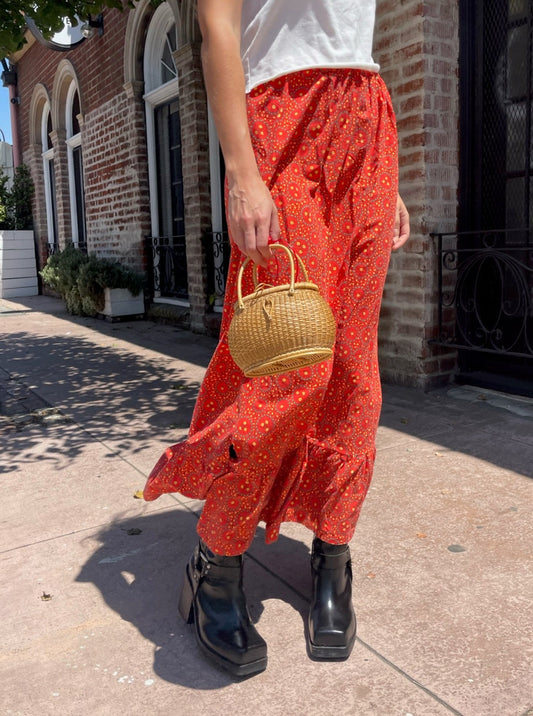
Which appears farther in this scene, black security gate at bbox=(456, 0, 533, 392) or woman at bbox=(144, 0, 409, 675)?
black security gate at bbox=(456, 0, 533, 392)

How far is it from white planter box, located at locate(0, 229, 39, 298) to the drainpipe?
2.30 meters

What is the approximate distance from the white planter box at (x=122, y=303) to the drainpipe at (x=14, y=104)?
26.2 ft

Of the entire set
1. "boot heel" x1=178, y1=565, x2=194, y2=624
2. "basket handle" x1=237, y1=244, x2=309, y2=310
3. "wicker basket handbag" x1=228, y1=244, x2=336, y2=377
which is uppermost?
"basket handle" x1=237, y1=244, x2=309, y2=310

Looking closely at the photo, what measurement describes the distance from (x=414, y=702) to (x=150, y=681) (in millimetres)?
659

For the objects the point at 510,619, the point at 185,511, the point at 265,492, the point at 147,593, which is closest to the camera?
the point at 265,492

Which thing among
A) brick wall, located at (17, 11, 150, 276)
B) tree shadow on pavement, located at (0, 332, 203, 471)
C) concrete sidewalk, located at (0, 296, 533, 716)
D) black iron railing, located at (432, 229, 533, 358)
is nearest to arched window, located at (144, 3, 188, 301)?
brick wall, located at (17, 11, 150, 276)

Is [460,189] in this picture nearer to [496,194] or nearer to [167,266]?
[496,194]

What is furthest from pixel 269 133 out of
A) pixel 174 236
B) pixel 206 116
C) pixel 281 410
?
pixel 174 236

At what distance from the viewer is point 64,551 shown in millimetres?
2521

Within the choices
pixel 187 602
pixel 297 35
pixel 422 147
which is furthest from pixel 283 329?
pixel 422 147

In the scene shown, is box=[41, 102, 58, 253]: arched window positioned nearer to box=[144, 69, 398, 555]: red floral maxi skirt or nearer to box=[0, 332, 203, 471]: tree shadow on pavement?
box=[0, 332, 203, 471]: tree shadow on pavement

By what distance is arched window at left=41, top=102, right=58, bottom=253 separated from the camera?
14219 millimetres

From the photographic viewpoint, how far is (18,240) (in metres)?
14.8

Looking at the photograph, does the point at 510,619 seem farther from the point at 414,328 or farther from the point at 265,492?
the point at 414,328
